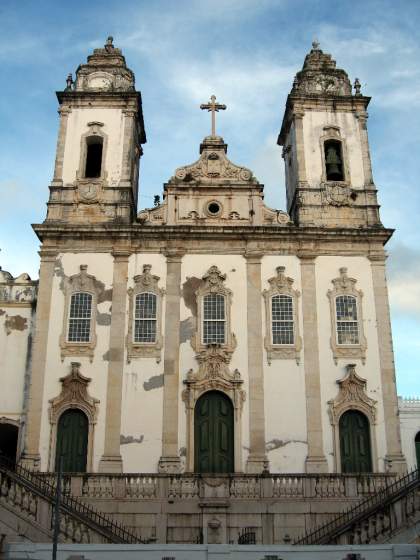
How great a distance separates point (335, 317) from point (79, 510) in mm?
9724

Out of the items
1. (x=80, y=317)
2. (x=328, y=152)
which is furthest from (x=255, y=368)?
(x=328, y=152)

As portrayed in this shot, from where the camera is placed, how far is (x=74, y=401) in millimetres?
21094

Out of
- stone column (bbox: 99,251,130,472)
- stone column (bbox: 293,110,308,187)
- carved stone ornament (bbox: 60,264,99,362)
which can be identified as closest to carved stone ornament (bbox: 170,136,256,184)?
stone column (bbox: 293,110,308,187)

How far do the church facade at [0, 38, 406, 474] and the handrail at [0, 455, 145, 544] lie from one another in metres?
1.74

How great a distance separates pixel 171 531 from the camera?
18781mm

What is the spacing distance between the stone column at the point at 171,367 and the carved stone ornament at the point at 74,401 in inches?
84.1

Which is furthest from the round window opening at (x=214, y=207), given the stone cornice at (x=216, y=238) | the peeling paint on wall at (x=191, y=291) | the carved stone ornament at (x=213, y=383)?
the carved stone ornament at (x=213, y=383)

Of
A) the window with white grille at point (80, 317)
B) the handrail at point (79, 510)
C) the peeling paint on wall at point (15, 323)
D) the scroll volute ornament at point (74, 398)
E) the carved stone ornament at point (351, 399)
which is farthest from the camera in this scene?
the peeling paint on wall at point (15, 323)

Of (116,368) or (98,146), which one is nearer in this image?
(116,368)

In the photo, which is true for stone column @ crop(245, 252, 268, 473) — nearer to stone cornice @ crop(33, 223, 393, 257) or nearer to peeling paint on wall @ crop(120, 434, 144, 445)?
stone cornice @ crop(33, 223, 393, 257)


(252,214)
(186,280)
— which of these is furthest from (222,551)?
(252,214)

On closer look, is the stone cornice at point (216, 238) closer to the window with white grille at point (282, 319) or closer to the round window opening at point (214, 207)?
the round window opening at point (214, 207)

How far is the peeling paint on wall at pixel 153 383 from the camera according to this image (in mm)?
21312

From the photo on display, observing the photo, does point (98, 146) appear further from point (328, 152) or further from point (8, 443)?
point (8, 443)
